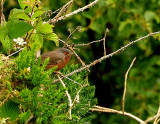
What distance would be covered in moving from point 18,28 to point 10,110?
375 millimetres

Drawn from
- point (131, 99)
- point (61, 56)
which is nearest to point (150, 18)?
point (131, 99)

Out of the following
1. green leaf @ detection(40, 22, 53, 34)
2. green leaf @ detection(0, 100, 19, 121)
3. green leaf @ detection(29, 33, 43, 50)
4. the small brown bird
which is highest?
green leaf @ detection(40, 22, 53, 34)

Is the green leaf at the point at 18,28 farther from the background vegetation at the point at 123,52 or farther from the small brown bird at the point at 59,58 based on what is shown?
the background vegetation at the point at 123,52

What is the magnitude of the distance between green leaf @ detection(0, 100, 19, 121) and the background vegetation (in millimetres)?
2612

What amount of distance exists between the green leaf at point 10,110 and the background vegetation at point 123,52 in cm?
261

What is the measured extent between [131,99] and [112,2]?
118 cm

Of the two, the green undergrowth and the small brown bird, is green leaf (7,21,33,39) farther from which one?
the small brown bird

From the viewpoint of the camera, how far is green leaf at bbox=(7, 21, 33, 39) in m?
1.55

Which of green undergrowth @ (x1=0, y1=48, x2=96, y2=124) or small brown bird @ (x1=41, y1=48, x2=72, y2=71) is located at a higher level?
small brown bird @ (x1=41, y1=48, x2=72, y2=71)

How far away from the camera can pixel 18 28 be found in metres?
1.55

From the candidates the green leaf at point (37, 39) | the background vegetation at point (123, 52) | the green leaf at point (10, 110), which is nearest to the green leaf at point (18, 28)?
the green leaf at point (37, 39)

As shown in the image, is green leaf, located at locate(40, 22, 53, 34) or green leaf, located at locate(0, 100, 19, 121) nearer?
green leaf, located at locate(0, 100, 19, 121)

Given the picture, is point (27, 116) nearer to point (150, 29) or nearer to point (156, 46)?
point (150, 29)

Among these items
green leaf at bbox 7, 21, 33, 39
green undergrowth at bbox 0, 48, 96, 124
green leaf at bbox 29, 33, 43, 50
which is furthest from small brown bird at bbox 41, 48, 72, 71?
green undergrowth at bbox 0, 48, 96, 124
